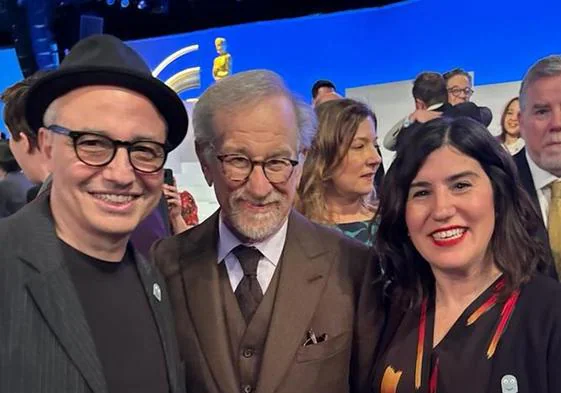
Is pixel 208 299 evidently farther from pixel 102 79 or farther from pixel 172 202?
pixel 172 202

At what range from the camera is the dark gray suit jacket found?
126 centimetres

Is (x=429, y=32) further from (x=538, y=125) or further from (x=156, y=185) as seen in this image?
(x=156, y=185)

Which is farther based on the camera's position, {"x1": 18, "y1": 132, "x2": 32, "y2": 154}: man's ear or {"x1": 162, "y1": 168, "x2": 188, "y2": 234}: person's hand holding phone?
{"x1": 162, "y1": 168, "x2": 188, "y2": 234}: person's hand holding phone

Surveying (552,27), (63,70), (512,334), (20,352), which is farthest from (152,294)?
(552,27)

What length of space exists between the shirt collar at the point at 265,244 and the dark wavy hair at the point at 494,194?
0.97 feet

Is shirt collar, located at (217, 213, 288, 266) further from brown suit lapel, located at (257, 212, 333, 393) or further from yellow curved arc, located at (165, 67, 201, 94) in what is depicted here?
yellow curved arc, located at (165, 67, 201, 94)

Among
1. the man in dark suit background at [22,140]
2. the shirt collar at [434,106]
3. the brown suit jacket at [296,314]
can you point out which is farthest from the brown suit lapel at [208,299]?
the shirt collar at [434,106]

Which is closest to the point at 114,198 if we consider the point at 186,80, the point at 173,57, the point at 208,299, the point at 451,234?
the point at 208,299

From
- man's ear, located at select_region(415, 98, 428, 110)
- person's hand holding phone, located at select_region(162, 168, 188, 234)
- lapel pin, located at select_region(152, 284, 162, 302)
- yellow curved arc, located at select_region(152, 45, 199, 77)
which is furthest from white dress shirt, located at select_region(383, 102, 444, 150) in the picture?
lapel pin, located at select_region(152, 284, 162, 302)

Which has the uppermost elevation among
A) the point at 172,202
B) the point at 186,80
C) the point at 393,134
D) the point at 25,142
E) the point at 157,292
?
the point at 186,80

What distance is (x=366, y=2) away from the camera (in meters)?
5.10

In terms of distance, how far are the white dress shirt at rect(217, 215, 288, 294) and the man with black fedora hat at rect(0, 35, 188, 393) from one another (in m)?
0.30

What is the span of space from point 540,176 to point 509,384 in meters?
0.89

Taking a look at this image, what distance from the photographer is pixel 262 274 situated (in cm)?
183
